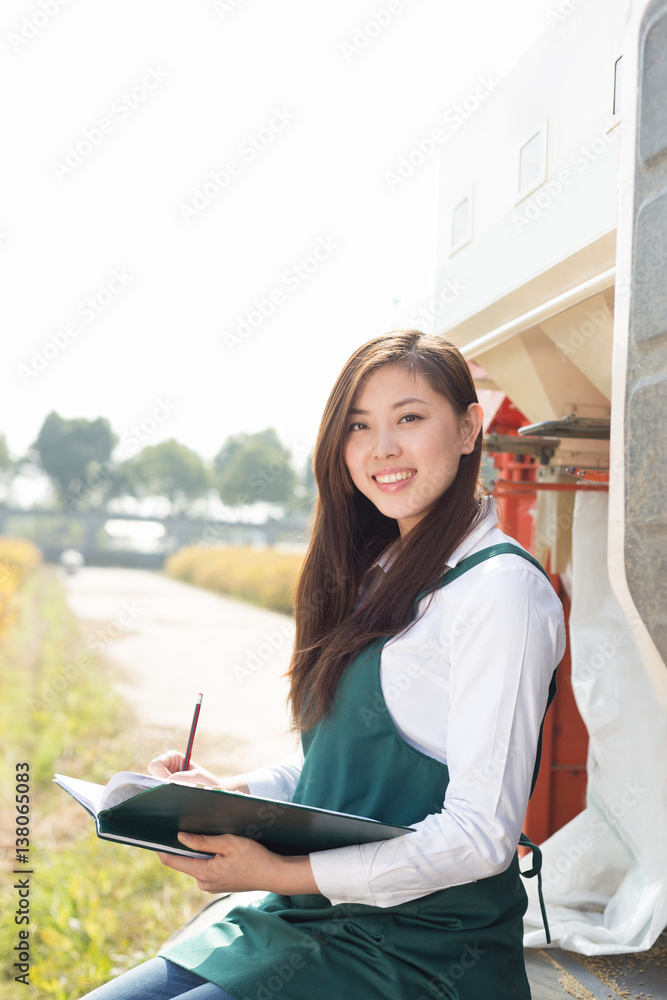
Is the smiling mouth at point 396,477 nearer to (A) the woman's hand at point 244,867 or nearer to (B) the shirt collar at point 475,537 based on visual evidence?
(B) the shirt collar at point 475,537

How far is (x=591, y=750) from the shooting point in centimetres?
256

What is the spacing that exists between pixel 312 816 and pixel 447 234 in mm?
2402

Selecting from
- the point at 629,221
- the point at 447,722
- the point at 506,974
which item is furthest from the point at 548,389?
the point at 506,974

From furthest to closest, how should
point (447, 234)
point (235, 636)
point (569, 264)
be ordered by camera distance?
point (235, 636), point (447, 234), point (569, 264)

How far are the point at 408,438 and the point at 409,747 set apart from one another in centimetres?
59

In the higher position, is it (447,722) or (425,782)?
(447,722)

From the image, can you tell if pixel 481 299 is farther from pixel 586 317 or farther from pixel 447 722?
pixel 447 722

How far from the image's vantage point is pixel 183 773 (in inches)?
55.1

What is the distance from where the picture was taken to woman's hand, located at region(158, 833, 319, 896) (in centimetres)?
124

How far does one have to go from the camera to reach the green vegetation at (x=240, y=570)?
2058 cm

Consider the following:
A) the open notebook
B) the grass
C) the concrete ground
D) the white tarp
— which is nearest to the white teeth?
the concrete ground

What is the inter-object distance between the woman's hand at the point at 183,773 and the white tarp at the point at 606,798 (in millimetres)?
1285

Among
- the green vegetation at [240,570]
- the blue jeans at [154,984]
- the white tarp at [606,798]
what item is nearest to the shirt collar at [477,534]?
the blue jeans at [154,984]

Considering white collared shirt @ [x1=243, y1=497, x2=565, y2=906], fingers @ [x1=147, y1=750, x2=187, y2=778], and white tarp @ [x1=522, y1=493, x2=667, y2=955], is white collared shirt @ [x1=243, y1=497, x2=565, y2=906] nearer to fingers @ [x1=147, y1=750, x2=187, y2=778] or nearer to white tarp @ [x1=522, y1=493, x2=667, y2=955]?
fingers @ [x1=147, y1=750, x2=187, y2=778]
